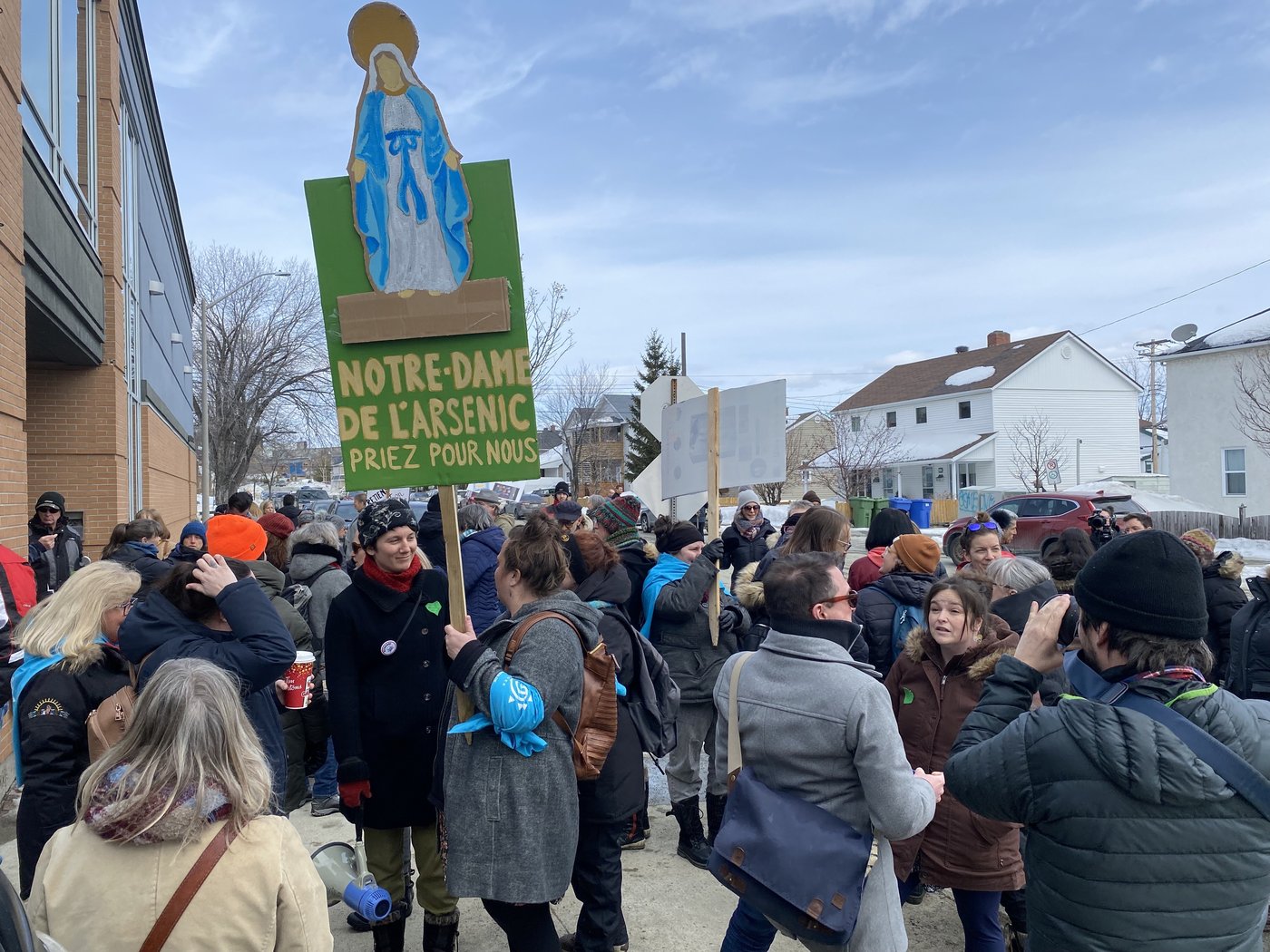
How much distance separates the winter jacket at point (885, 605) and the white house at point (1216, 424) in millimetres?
26638

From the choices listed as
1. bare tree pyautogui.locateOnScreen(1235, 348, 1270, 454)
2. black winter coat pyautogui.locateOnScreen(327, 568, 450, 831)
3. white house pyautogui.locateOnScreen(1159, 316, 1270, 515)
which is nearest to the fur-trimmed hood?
black winter coat pyautogui.locateOnScreen(327, 568, 450, 831)

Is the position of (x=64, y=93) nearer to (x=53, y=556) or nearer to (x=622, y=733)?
(x=53, y=556)

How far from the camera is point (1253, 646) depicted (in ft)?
14.8

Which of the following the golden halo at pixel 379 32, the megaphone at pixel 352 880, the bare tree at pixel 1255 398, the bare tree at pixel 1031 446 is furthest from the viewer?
the bare tree at pixel 1031 446

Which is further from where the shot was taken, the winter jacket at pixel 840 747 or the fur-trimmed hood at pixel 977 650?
the fur-trimmed hood at pixel 977 650

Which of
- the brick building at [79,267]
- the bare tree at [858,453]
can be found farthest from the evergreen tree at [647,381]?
the brick building at [79,267]

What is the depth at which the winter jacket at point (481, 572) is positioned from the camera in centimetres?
620

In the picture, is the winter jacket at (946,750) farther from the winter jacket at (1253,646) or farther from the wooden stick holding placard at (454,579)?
the wooden stick holding placard at (454,579)

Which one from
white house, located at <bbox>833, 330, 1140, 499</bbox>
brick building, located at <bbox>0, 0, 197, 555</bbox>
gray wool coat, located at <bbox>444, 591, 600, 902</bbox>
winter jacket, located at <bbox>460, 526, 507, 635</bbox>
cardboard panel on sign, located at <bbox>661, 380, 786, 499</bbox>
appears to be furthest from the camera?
white house, located at <bbox>833, 330, 1140, 499</bbox>

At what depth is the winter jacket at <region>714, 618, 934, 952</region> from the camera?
9.07 feet

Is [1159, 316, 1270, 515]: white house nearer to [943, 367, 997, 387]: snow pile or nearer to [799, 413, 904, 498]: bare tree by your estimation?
[799, 413, 904, 498]: bare tree

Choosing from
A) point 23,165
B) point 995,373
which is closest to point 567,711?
point 23,165

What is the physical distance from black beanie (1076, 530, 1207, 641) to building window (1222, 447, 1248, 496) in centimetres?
3033

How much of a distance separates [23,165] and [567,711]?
693 centimetres
